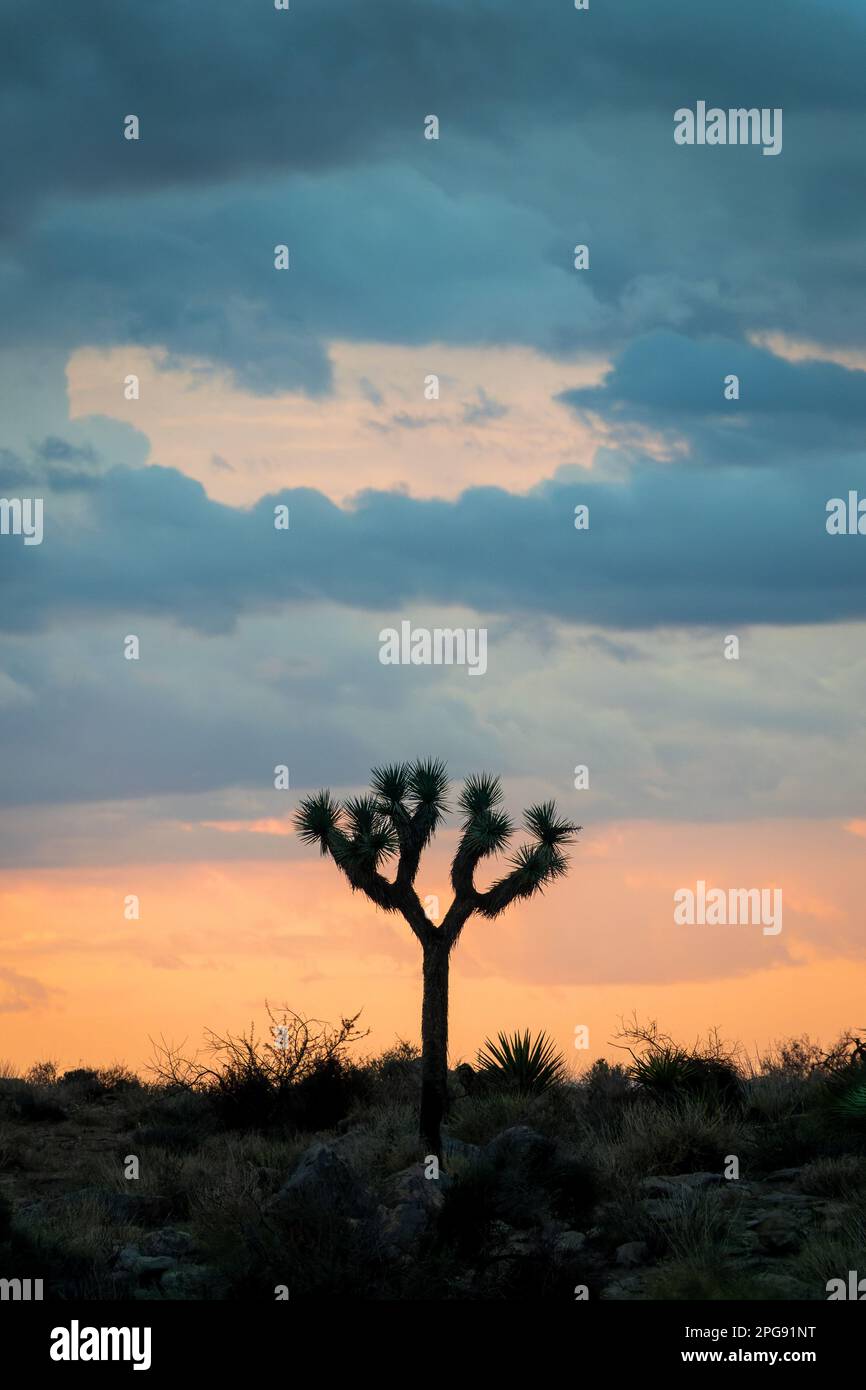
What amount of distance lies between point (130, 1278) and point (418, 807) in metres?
11.3

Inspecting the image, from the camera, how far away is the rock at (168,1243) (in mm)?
16203

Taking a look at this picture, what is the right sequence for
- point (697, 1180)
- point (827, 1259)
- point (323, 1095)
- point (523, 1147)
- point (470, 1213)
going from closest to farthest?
point (827, 1259)
point (470, 1213)
point (523, 1147)
point (697, 1180)
point (323, 1095)

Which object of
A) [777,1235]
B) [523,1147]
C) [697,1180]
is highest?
[523,1147]

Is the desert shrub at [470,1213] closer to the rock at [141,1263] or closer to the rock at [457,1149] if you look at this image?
the rock at [141,1263]

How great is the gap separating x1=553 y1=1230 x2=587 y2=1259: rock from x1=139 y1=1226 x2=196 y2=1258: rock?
4238mm

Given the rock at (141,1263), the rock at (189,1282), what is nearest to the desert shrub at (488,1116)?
the rock at (141,1263)

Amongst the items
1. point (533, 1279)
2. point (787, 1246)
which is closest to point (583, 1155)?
point (787, 1246)

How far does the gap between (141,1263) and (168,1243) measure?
1.30 meters

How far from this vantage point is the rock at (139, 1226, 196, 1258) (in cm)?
1620

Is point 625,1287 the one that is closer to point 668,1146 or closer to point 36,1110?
point 668,1146

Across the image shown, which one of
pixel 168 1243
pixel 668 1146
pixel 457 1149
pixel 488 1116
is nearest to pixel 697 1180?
pixel 668 1146

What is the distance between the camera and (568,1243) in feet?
51.5

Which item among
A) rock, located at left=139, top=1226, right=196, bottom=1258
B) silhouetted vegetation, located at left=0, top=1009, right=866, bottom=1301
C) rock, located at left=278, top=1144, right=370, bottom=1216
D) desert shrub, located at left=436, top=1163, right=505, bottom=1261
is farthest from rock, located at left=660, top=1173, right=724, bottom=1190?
rock, located at left=139, top=1226, right=196, bottom=1258

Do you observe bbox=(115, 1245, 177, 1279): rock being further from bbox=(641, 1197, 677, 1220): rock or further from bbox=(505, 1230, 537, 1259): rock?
bbox=(641, 1197, 677, 1220): rock
